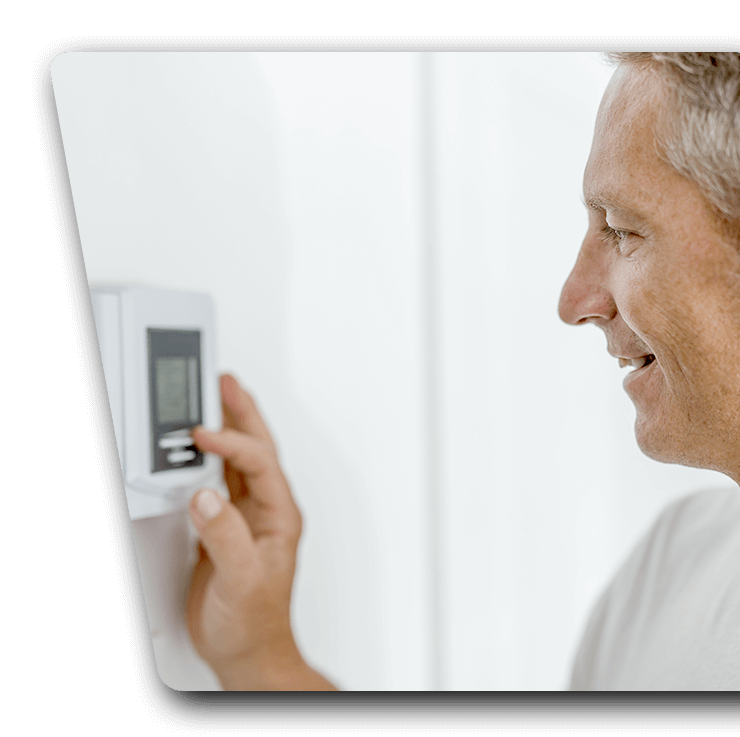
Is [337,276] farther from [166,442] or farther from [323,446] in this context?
[166,442]

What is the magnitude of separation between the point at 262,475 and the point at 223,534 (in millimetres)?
84

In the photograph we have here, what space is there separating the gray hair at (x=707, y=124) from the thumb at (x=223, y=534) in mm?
529

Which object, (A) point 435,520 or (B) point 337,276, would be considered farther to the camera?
(A) point 435,520

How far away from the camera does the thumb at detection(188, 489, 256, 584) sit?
760 millimetres

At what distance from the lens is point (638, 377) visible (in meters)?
0.67

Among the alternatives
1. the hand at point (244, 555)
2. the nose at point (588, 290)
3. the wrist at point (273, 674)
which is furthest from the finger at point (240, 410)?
the nose at point (588, 290)

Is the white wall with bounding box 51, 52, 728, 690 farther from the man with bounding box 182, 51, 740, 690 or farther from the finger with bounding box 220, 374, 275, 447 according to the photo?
the man with bounding box 182, 51, 740, 690

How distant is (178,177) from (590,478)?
2.62ft

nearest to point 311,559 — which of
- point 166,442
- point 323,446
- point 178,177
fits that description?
point 323,446

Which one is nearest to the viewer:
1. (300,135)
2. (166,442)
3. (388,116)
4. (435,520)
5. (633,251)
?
(633,251)

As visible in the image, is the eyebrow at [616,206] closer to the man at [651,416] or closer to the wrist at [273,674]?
the man at [651,416]

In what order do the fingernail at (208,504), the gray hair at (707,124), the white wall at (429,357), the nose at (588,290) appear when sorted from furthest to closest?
the white wall at (429,357)
the fingernail at (208,504)
the nose at (588,290)
the gray hair at (707,124)

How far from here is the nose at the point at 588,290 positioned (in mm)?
657

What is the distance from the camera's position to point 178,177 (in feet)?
2.62
